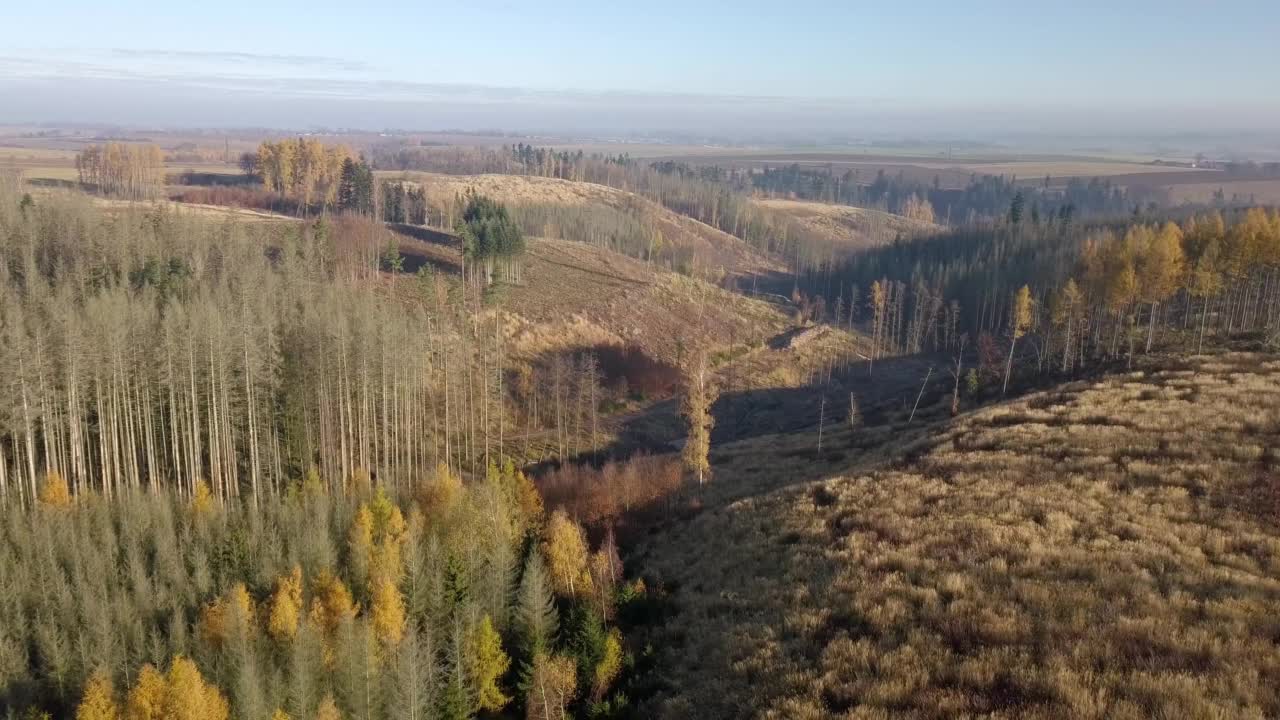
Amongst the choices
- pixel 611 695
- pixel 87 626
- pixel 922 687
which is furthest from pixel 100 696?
pixel 922 687

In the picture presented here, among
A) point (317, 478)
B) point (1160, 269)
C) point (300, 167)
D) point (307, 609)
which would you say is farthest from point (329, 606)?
point (300, 167)

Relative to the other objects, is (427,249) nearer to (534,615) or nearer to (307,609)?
(307,609)

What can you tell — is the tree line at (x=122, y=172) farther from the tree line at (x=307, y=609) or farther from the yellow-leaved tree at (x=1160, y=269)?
the yellow-leaved tree at (x=1160, y=269)

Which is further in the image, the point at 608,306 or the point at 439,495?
the point at 608,306

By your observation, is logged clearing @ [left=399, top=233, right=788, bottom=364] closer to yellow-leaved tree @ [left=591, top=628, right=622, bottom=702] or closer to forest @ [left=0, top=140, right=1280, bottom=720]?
forest @ [left=0, top=140, right=1280, bottom=720]

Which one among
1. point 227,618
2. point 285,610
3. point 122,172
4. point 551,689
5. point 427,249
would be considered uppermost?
point 122,172

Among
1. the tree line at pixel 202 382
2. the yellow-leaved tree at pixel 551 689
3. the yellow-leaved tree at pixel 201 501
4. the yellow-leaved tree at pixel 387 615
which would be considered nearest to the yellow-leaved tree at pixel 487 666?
the yellow-leaved tree at pixel 551 689

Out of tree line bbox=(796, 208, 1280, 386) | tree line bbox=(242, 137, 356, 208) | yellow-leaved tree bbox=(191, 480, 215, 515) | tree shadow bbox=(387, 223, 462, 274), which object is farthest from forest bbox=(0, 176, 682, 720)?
tree line bbox=(242, 137, 356, 208)

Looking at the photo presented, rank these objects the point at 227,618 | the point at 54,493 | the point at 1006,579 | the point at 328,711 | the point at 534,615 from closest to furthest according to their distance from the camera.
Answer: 1. the point at 328,711
2. the point at 1006,579
3. the point at 227,618
4. the point at 534,615
5. the point at 54,493

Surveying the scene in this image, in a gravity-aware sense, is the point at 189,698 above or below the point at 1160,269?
below
